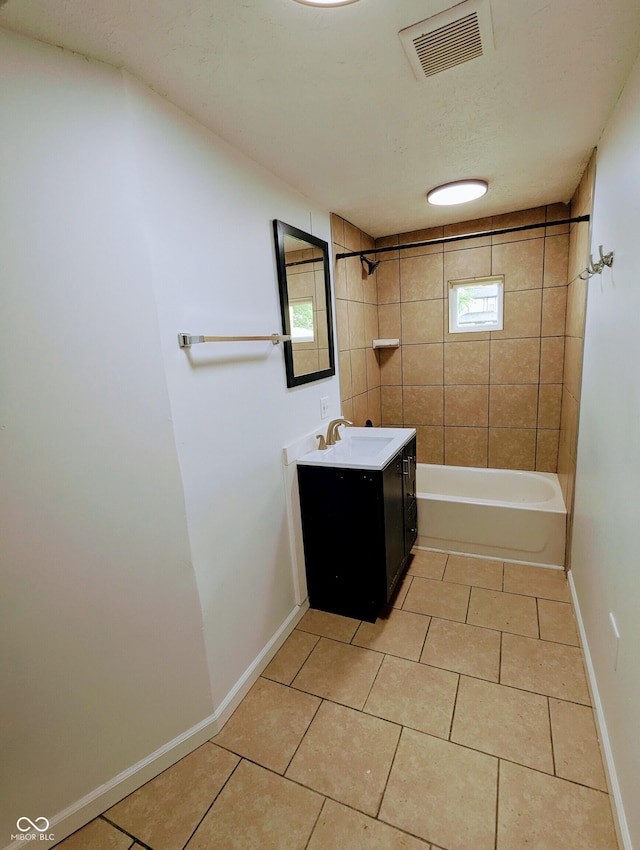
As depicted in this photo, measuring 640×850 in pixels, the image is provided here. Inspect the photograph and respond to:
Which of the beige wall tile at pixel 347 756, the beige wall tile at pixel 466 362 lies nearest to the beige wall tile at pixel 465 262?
the beige wall tile at pixel 466 362

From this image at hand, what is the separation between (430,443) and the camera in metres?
3.39

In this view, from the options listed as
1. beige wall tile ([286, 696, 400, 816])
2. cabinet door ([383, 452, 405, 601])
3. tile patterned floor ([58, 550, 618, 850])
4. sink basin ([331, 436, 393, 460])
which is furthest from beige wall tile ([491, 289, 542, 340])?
beige wall tile ([286, 696, 400, 816])

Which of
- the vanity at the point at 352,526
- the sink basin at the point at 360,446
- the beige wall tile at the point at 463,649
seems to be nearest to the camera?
the beige wall tile at the point at 463,649

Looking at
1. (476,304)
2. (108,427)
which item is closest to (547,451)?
(476,304)

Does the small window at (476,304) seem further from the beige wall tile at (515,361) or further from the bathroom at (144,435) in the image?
the bathroom at (144,435)

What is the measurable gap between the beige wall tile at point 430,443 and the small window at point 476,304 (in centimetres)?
85

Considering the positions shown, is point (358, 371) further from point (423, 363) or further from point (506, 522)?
point (506, 522)

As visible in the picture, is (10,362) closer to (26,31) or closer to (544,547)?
(26,31)

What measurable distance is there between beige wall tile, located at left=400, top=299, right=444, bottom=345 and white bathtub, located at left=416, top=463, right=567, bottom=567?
127 centimetres

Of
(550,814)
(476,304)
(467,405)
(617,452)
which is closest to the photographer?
(550,814)

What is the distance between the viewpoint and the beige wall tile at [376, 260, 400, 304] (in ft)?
10.6

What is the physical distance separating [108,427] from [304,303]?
1.34 m

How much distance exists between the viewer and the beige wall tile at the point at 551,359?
113 inches

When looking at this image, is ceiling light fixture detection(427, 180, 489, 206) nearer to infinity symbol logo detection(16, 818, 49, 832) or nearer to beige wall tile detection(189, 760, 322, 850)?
beige wall tile detection(189, 760, 322, 850)
